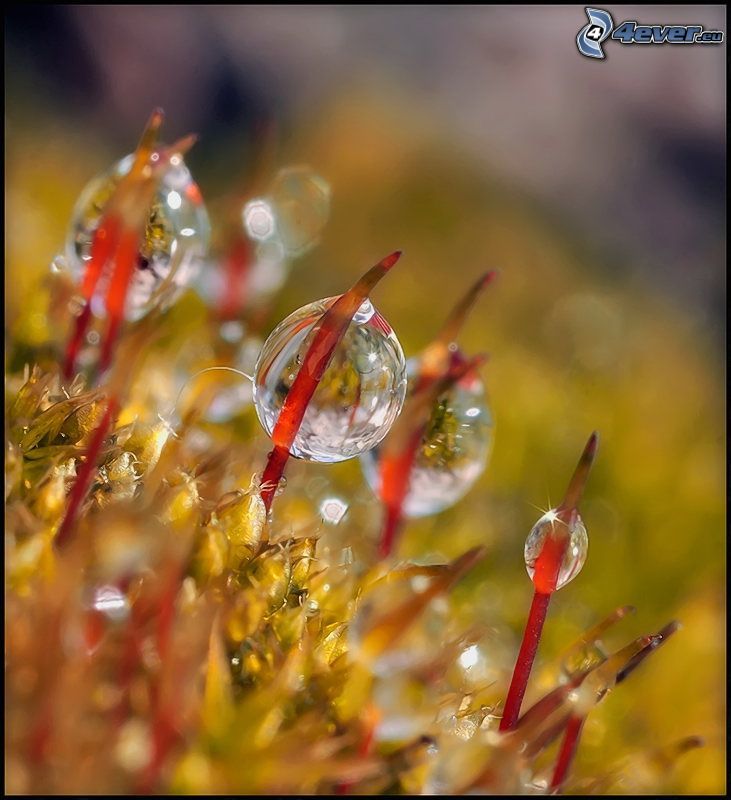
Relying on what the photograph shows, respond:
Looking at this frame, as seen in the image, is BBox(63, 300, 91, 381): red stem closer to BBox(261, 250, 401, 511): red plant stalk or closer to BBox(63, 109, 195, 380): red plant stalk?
BBox(63, 109, 195, 380): red plant stalk

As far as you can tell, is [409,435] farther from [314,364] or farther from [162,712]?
[162,712]

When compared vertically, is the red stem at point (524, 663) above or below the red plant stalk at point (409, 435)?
below

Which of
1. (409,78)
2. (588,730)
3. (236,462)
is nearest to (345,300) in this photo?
(236,462)

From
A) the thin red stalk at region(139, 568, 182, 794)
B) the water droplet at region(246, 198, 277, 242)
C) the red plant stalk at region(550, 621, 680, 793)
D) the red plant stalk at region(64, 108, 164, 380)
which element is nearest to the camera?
the thin red stalk at region(139, 568, 182, 794)

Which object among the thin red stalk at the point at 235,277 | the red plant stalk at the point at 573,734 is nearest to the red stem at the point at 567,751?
the red plant stalk at the point at 573,734

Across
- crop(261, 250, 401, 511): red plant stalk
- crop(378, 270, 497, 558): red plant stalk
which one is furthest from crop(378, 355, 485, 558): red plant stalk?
crop(261, 250, 401, 511): red plant stalk

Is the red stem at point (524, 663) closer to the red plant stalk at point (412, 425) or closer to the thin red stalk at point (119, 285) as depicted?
the red plant stalk at point (412, 425)

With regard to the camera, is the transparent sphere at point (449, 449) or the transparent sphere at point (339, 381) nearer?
the transparent sphere at point (339, 381)

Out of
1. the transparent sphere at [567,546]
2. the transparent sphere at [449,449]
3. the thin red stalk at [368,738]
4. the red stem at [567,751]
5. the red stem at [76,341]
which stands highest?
the red stem at [76,341]
